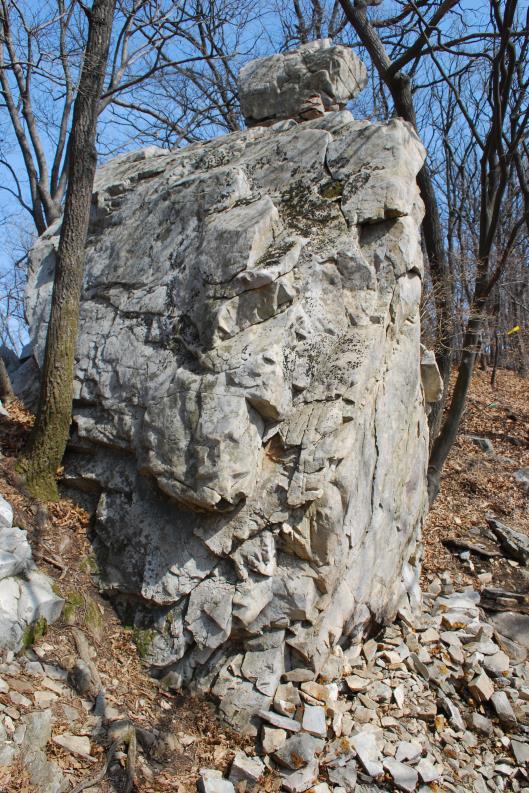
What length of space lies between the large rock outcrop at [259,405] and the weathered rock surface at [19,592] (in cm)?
65

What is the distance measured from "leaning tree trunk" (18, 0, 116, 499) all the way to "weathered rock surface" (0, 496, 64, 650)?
88cm

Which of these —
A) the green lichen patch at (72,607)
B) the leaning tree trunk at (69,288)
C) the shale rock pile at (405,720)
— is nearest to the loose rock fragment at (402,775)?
the shale rock pile at (405,720)

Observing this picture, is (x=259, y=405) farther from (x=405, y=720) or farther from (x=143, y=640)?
(x=405, y=720)

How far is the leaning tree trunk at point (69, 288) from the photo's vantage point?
5777 millimetres

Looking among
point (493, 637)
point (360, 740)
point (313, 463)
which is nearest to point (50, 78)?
point (313, 463)

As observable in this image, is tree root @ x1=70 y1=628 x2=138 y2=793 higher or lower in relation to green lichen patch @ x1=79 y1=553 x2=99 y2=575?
lower

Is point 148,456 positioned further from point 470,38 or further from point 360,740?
point 470,38

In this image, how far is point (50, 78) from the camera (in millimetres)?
6043

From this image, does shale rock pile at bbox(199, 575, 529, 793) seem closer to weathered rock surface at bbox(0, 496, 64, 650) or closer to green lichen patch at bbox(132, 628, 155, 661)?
green lichen patch at bbox(132, 628, 155, 661)

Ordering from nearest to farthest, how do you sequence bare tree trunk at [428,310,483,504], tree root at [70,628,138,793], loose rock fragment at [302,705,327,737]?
tree root at [70,628,138,793], loose rock fragment at [302,705,327,737], bare tree trunk at [428,310,483,504]

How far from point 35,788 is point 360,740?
7.46ft

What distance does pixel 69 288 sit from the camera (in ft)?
19.5

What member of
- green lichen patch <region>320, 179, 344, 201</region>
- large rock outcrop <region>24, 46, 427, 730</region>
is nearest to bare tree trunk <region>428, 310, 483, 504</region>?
large rock outcrop <region>24, 46, 427, 730</region>

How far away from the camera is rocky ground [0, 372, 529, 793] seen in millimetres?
3953
